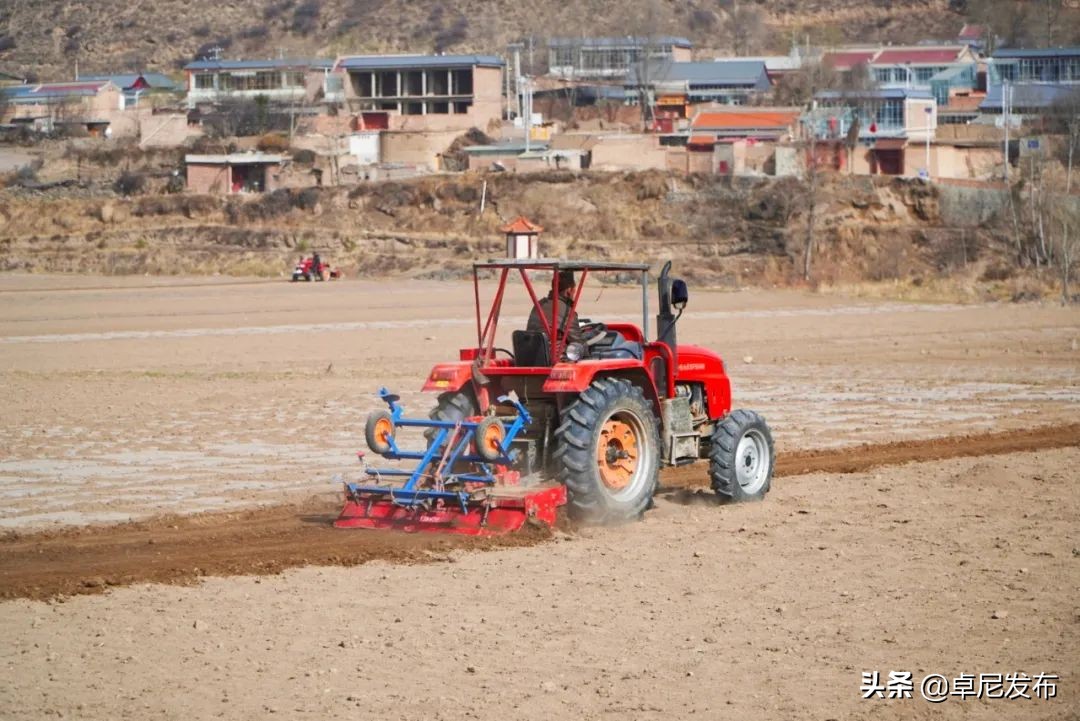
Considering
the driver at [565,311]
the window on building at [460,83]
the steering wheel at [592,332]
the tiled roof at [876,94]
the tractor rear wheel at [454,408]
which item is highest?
the window on building at [460,83]

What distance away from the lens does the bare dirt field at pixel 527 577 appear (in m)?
8.13

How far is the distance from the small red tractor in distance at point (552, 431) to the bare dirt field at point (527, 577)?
31 centimetres

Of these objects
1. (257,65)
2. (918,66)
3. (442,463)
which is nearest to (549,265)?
(442,463)

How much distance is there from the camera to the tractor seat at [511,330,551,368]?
40.7 ft

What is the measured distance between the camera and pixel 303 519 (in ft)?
41.7

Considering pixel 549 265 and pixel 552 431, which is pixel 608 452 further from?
pixel 549 265

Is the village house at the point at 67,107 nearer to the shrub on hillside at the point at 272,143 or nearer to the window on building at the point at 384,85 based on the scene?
the shrub on hillside at the point at 272,143

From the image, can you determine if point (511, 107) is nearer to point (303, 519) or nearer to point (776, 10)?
point (776, 10)

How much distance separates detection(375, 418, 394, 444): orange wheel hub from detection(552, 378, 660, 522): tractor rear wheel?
1.29 m

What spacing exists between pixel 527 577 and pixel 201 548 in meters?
2.51

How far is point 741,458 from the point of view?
44.1ft

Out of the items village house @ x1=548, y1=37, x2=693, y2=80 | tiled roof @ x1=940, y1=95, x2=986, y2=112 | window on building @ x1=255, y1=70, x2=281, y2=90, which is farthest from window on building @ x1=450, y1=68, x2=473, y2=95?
tiled roof @ x1=940, y1=95, x2=986, y2=112

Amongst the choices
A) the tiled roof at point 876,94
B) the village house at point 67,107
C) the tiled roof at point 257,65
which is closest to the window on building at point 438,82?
the tiled roof at point 257,65

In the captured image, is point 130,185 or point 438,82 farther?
point 438,82
